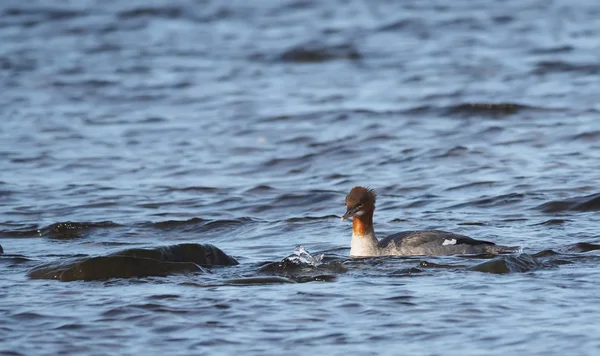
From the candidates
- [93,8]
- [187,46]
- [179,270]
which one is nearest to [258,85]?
[187,46]

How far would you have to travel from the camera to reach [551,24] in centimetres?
2458

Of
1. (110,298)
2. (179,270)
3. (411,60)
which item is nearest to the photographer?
(110,298)

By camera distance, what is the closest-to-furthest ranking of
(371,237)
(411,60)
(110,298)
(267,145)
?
(110,298)
(371,237)
(267,145)
(411,60)

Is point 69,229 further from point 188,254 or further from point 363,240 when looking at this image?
point 363,240

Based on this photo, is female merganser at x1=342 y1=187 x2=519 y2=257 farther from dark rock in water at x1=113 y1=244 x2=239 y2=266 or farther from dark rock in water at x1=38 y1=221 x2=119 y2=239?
dark rock in water at x1=38 y1=221 x2=119 y2=239

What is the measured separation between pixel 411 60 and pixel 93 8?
10.3m

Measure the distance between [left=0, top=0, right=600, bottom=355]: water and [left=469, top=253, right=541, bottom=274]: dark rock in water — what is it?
0.08 feet

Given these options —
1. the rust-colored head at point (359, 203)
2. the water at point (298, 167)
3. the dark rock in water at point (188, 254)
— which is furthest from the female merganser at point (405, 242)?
the dark rock in water at point (188, 254)

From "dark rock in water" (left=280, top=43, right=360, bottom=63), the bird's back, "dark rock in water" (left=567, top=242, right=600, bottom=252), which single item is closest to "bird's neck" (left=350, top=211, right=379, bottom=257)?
the bird's back

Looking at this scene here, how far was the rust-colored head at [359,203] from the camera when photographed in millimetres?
10555

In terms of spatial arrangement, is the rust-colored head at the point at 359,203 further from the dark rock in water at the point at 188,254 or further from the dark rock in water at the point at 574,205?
the dark rock in water at the point at 574,205

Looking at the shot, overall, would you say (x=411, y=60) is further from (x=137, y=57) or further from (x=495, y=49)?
(x=137, y=57)

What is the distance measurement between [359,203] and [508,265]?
191 centimetres

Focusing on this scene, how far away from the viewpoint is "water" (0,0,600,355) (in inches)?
310
